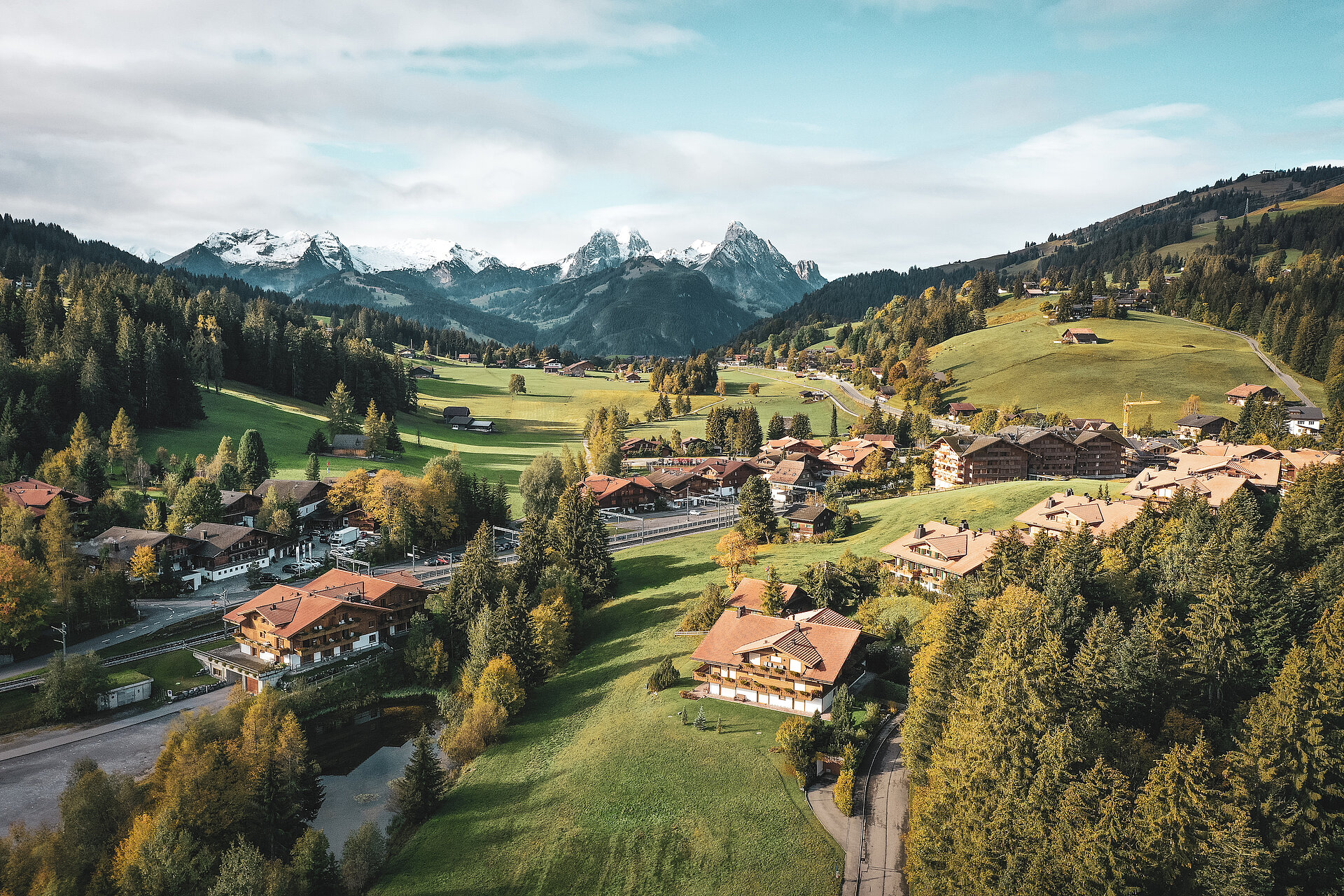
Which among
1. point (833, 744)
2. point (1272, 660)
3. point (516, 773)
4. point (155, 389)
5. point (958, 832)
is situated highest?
point (155, 389)

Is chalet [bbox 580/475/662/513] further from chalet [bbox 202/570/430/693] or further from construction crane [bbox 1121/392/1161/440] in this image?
construction crane [bbox 1121/392/1161/440]

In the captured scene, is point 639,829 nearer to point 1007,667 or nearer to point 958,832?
point 958,832

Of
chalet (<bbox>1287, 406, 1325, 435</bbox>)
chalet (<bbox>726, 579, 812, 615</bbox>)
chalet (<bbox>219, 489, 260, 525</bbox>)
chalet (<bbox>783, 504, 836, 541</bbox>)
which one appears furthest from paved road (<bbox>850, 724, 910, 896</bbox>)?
chalet (<bbox>1287, 406, 1325, 435</bbox>)

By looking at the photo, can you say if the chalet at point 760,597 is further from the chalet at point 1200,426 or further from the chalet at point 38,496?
the chalet at point 1200,426

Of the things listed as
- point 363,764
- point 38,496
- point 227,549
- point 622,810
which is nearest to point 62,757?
point 363,764

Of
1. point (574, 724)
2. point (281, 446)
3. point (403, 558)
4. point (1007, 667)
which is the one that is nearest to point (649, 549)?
point (403, 558)
